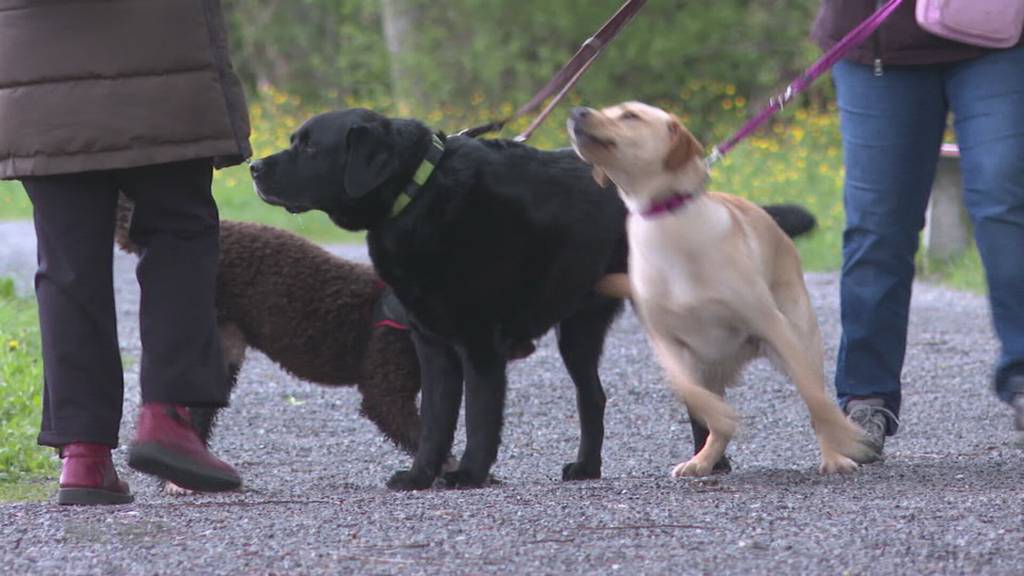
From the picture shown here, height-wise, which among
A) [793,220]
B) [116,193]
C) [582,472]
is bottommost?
[582,472]

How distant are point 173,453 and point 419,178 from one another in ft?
3.41

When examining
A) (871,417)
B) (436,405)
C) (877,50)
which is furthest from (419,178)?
(871,417)

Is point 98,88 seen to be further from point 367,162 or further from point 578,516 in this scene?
point 578,516

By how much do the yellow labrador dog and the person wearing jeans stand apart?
411 mm

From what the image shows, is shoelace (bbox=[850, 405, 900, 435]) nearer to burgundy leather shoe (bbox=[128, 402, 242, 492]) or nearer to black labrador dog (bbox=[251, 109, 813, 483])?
black labrador dog (bbox=[251, 109, 813, 483])

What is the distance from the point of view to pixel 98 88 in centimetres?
413

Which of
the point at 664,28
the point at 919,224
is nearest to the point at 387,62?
the point at 664,28

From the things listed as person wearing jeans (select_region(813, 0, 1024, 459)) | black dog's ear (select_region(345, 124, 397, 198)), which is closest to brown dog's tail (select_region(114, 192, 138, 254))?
black dog's ear (select_region(345, 124, 397, 198))

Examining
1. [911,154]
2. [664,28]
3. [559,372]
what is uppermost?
[911,154]

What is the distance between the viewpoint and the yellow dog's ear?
449cm

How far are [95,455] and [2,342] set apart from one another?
12.4ft

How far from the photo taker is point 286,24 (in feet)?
112

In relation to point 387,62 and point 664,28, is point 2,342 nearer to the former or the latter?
point 664,28

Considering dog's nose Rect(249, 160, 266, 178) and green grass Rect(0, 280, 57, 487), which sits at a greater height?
dog's nose Rect(249, 160, 266, 178)
